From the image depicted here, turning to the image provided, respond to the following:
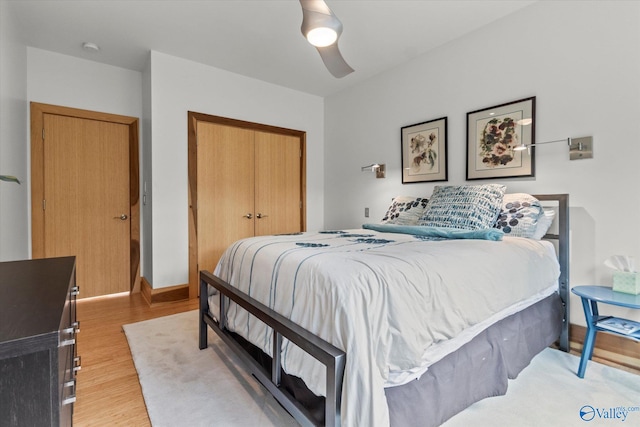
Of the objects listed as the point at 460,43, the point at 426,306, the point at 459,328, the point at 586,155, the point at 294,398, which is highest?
the point at 460,43

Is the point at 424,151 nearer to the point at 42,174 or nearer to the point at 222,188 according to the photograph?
the point at 222,188

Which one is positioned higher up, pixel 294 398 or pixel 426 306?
pixel 426 306

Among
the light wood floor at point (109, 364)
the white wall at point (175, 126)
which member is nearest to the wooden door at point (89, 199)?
the light wood floor at point (109, 364)

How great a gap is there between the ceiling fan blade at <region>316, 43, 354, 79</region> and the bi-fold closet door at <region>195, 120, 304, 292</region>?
2146 mm

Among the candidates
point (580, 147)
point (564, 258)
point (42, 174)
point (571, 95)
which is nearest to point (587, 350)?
point (564, 258)

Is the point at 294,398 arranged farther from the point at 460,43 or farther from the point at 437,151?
the point at 460,43

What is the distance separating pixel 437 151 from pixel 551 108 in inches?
38.0

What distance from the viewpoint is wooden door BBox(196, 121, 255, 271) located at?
3.52 m

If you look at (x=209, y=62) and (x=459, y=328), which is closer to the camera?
(x=459, y=328)

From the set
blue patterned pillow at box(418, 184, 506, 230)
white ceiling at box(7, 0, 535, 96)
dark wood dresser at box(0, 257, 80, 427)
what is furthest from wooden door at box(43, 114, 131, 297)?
blue patterned pillow at box(418, 184, 506, 230)

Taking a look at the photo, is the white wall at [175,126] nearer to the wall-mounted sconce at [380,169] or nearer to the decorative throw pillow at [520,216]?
the wall-mounted sconce at [380,169]

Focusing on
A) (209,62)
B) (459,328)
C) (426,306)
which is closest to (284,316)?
(426,306)

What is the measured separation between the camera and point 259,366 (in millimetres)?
1534

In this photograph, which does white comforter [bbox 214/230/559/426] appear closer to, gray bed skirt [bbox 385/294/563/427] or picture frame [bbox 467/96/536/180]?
gray bed skirt [bbox 385/294/563/427]
